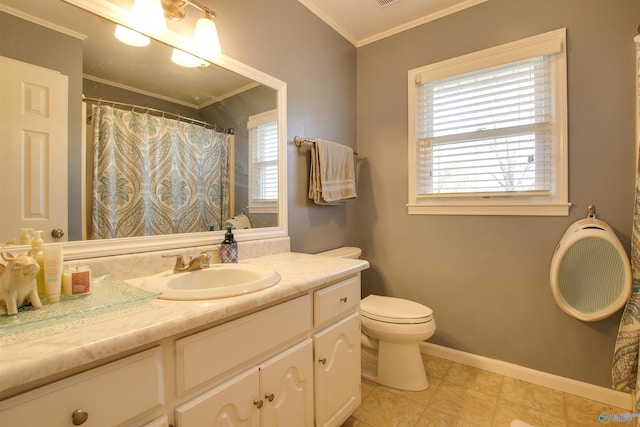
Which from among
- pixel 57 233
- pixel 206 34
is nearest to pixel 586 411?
pixel 57 233

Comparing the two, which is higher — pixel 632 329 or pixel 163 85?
pixel 163 85

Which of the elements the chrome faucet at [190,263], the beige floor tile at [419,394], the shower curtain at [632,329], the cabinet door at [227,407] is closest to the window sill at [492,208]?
the shower curtain at [632,329]

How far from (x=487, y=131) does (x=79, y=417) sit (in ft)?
7.49

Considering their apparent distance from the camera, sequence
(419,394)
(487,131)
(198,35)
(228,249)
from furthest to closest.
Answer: (487,131)
(419,394)
(228,249)
(198,35)

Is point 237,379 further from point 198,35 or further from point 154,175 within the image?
point 198,35

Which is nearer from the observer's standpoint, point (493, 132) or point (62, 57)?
point (62, 57)

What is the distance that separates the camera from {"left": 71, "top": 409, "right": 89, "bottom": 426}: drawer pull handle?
0.56m

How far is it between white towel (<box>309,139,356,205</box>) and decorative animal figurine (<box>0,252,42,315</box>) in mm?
1414

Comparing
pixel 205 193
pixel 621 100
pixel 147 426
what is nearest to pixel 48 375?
pixel 147 426

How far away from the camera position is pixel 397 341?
5.62 ft

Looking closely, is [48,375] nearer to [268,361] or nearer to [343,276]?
[268,361]

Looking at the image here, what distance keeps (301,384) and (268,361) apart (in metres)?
0.22

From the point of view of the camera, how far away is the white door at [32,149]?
0.86 m

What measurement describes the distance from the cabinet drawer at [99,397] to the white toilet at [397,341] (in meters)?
1.28
